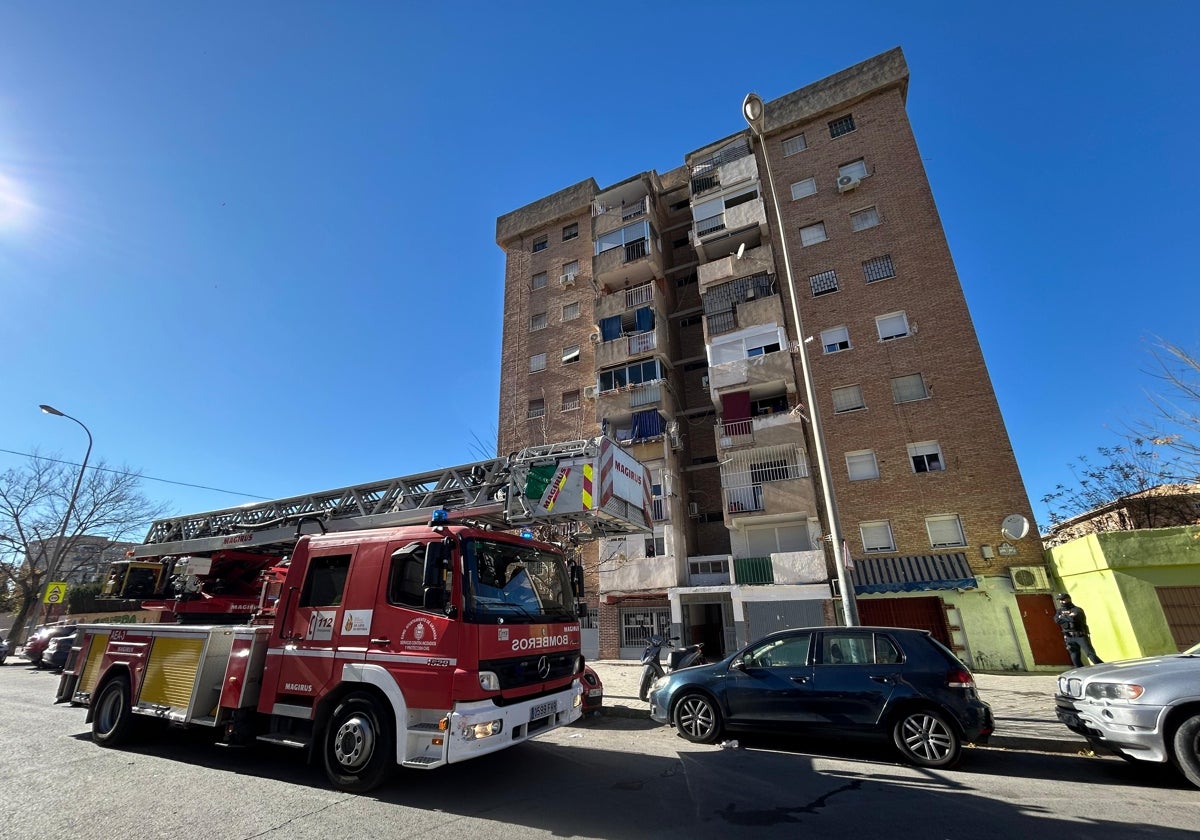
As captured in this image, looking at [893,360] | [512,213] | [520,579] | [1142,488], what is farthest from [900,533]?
[512,213]

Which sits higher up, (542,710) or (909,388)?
(909,388)

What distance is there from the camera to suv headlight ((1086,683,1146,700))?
16.5 ft

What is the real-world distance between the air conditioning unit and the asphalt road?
11.8 metres

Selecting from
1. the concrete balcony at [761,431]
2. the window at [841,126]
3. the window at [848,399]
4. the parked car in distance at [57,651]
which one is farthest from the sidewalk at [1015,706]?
the window at [841,126]

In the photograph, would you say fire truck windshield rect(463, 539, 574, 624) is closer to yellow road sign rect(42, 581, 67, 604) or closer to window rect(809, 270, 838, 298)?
window rect(809, 270, 838, 298)

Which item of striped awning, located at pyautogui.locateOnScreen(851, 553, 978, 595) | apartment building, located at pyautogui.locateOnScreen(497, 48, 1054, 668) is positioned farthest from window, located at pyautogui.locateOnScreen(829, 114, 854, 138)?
striped awning, located at pyautogui.locateOnScreen(851, 553, 978, 595)

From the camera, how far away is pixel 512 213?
31938 millimetres

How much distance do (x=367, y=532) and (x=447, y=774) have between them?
2.77 meters

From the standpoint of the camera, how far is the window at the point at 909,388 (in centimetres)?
1866

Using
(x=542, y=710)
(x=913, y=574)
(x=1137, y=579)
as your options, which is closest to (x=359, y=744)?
(x=542, y=710)

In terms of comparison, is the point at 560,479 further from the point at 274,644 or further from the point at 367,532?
the point at 274,644

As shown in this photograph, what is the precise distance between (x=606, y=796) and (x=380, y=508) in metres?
5.22

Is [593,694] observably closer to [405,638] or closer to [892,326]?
[405,638]

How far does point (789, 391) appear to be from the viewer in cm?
2041
